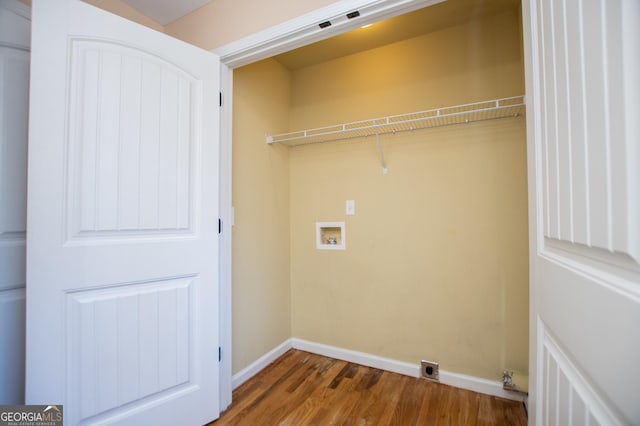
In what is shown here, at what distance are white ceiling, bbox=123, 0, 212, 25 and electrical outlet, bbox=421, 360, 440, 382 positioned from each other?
2831 millimetres

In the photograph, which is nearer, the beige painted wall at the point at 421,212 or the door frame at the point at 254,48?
the door frame at the point at 254,48

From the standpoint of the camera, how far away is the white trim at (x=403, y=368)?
66.4 inches

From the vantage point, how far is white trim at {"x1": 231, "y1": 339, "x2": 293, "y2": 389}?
183 centimetres

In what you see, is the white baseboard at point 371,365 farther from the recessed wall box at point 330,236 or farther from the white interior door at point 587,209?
the white interior door at point 587,209

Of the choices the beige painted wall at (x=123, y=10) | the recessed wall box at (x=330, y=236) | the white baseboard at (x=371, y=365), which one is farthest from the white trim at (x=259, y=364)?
the beige painted wall at (x=123, y=10)

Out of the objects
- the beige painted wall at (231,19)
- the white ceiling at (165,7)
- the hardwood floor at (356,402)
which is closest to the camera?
the beige painted wall at (231,19)

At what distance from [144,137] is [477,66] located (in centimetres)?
209

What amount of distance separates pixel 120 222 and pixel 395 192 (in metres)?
1.72

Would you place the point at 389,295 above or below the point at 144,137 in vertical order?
below

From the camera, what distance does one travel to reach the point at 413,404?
162 cm

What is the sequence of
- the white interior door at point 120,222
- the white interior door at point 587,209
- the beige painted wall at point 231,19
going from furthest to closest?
the beige painted wall at point 231,19
the white interior door at point 120,222
the white interior door at point 587,209

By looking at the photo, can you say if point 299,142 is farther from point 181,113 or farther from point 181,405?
point 181,405

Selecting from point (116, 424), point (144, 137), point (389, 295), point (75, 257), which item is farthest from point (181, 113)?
point (389, 295)

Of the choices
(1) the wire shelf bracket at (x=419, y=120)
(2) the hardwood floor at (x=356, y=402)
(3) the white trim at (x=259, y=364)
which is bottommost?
(2) the hardwood floor at (x=356, y=402)
